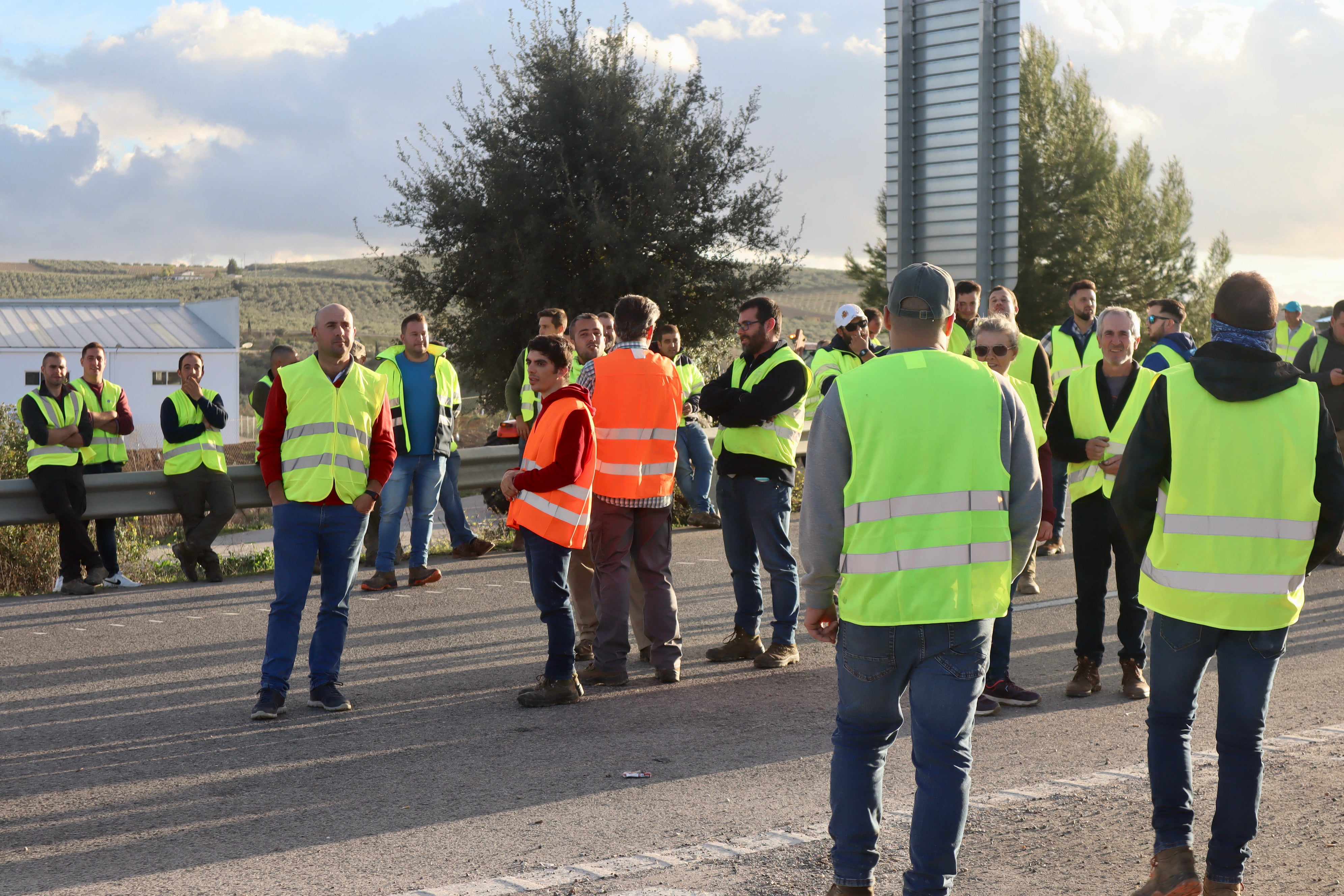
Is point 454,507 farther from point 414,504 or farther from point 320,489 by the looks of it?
point 320,489

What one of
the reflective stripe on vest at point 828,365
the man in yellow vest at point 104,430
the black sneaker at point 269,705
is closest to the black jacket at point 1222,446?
the black sneaker at point 269,705

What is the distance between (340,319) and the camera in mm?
6699

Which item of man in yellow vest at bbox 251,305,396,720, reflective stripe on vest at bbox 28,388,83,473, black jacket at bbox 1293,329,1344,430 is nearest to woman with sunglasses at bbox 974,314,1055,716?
man in yellow vest at bbox 251,305,396,720

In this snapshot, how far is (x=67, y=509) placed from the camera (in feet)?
33.6

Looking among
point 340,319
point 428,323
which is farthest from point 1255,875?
point 428,323

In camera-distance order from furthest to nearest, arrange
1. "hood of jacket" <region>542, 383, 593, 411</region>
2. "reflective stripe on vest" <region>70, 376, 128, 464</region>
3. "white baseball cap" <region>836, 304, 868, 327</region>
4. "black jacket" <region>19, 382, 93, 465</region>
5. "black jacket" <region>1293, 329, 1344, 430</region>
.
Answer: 1. "reflective stripe on vest" <region>70, 376, 128, 464</region>
2. "black jacket" <region>1293, 329, 1344, 430</region>
3. "black jacket" <region>19, 382, 93, 465</region>
4. "white baseball cap" <region>836, 304, 868, 327</region>
5. "hood of jacket" <region>542, 383, 593, 411</region>

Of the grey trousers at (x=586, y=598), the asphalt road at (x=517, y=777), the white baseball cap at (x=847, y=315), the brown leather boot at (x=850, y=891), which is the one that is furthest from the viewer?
the white baseball cap at (x=847, y=315)

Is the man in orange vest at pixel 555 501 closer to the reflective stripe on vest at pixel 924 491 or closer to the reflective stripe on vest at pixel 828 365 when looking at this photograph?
the reflective stripe on vest at pixel 828 365

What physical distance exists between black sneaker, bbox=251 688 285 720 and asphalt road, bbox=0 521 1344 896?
10 cm

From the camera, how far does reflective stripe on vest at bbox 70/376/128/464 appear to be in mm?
10969

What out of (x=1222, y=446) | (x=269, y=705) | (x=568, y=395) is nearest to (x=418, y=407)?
(x=568, y=395)

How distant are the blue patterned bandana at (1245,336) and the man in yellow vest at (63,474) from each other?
8.99m

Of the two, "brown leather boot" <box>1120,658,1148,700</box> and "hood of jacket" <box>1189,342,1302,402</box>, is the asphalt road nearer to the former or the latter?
"brown leather boot" <box>1120,658,1148,700</box>

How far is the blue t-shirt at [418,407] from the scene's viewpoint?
10.4m
